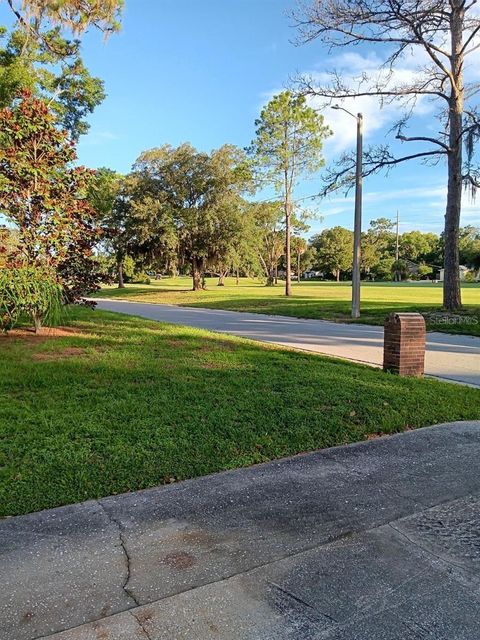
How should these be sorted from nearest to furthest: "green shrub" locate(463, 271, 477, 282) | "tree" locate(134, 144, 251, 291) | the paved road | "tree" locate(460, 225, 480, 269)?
the paved road
"tree" locate(134, 144, 251, 291)
"green shrub" locate(463, 271, 477, 282)
"tree" locate(460, 225, 480, 269)

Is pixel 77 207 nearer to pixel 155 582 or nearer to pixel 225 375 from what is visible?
pixel 225 375

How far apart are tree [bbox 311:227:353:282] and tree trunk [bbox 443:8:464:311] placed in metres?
71.4

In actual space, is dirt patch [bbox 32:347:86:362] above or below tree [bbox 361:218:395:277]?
below

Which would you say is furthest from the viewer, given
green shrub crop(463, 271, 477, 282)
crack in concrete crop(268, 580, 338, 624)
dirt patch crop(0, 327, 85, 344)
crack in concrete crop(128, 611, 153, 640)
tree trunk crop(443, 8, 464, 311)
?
green shrub crop(463, 271, 477, 282)

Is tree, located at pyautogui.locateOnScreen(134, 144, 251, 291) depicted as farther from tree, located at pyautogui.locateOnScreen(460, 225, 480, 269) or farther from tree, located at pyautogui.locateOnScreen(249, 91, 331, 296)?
tree, located at pyautogui.locateOnScreen(460, 225, 480, 269)

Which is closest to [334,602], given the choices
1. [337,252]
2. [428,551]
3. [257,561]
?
[257,561]

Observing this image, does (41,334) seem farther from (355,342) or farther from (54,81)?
(54,81)

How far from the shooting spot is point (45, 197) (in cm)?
909

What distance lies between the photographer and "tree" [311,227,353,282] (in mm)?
88062

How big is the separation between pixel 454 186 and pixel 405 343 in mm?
12009

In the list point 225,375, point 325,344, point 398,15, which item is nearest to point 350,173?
point 398,15

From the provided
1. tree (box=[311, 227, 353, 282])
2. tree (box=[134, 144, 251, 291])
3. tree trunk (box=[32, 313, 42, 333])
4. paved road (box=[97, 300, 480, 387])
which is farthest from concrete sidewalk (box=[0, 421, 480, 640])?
tree (box=[311, 227, 353, 282])

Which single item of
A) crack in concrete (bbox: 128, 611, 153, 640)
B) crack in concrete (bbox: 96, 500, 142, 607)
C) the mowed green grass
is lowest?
crack in concrete (bbox: 128, 611, 153, 640)

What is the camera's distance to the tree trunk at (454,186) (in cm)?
1681
